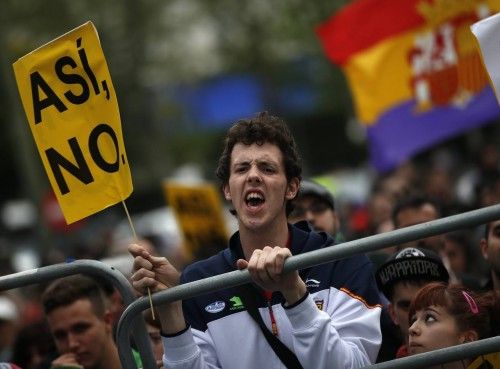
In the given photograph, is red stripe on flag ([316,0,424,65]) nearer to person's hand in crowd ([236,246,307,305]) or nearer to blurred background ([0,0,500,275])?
person's hand in crowd ([236,246,307,305])

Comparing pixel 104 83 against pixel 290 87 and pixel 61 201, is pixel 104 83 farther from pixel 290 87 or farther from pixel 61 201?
pixel 290 87

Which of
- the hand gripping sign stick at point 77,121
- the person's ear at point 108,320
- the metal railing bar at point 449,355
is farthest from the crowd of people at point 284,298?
the person's ear at point 108,320

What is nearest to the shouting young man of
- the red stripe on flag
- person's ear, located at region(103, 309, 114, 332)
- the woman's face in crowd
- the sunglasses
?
the woman's face in crowd

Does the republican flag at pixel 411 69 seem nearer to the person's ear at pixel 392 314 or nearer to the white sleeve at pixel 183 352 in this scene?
the person's ear at pixel 392 314

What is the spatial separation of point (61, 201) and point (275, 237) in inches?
34.3

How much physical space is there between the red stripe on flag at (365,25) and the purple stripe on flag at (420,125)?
0.68 metres

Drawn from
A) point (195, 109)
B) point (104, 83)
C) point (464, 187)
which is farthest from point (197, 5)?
point (104, 83)

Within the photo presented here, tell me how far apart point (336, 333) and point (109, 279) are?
2.84ft

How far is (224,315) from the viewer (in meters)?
5.36

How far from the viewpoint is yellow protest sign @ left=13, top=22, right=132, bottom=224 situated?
18.3 ft

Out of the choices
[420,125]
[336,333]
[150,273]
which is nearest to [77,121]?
[150,273]

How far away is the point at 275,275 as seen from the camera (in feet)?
16.0

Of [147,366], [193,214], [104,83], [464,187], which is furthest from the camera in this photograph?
[464,187]

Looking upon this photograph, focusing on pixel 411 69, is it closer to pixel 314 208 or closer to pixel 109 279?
pixel 314 208
